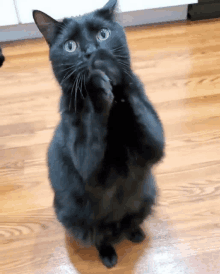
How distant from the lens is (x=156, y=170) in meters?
1.27

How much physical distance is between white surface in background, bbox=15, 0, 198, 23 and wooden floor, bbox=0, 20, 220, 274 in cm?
32

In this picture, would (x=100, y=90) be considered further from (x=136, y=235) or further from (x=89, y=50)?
(x=136, y=235)

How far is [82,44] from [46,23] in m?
0.14

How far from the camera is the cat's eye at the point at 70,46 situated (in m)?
0.72

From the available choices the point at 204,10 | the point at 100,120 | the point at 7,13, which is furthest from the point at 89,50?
the point at 204,10

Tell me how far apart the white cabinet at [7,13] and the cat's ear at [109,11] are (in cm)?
172

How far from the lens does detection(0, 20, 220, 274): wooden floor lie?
0.99 meters

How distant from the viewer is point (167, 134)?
1.44 meters

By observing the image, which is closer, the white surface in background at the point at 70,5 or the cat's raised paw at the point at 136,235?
the cat's raised paw at the point at 136,235

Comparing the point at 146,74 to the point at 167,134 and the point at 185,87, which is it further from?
the point at 167,134

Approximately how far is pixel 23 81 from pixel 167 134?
110cm

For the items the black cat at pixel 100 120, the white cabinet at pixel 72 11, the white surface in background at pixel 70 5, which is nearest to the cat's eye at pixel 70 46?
the black cat at pixel 100 120

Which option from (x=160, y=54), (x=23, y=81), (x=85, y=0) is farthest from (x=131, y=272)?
(x=85, y=0)

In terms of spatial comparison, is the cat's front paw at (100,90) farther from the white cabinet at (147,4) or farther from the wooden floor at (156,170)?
the white cabinet at (147,4)
